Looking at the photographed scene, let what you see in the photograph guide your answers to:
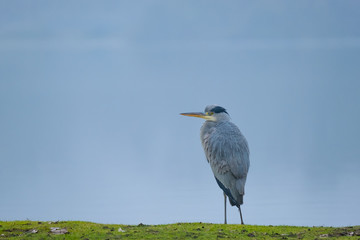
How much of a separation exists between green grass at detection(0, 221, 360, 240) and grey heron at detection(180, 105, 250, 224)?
1291 mm

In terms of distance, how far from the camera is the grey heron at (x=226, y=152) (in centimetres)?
1734

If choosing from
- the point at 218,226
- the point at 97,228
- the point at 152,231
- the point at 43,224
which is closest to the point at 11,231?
the point at 43,224

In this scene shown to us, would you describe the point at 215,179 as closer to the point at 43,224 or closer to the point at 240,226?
the point at 240,226

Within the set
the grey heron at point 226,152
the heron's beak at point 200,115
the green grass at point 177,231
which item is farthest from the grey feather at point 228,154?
the green grass at point 177,231

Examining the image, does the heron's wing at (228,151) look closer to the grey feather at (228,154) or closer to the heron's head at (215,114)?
the grey feather at (228,154)

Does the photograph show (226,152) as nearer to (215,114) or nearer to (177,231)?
(215,114)

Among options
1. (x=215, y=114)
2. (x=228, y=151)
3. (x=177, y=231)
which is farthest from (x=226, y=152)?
(x=177, y=231)

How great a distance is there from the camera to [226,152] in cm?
1767

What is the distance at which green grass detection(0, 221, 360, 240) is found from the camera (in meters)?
15.2

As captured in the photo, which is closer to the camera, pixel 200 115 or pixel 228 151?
pixel 228 151

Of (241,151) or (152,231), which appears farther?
(241,151)

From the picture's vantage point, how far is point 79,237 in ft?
51.2

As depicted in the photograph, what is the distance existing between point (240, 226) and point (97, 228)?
4.55 metres

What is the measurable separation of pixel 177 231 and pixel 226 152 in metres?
3.39
